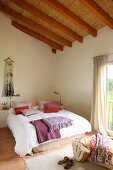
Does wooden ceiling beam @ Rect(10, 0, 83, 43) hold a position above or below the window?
above

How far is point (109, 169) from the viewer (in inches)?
97.9

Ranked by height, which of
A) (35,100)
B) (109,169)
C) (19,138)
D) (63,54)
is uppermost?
(63,54)

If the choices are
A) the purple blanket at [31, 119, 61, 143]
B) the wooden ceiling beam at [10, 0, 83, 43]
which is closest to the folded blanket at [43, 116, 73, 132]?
the purple blanket at [31, 119, 61, 143]

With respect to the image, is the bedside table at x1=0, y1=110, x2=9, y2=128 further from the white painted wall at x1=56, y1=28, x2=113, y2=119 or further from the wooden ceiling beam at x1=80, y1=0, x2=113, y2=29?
the wooden ceiling beam at x1=80, y1=0, x2=113, y2=29

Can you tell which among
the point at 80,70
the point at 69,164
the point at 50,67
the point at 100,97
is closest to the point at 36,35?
the point at 50,67

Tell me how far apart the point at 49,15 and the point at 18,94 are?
264 centimetres

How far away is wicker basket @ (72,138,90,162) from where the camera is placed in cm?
266

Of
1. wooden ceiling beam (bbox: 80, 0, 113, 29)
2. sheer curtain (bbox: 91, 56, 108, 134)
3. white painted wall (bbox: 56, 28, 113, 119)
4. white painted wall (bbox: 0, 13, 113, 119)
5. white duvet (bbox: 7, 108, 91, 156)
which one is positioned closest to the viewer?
white duvet (bbox: 7, 108, 91, 156)

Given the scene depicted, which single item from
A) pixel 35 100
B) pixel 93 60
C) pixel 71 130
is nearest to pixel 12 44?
pixel 35 100

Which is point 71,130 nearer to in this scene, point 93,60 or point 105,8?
point 93,60

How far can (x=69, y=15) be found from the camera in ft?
11.7

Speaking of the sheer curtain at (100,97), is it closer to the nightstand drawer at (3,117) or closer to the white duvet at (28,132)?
the white duvet at (28,132)

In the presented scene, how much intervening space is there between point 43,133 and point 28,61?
→ 3.00m

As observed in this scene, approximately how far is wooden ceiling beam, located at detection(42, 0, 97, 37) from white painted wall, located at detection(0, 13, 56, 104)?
2.14 metres
